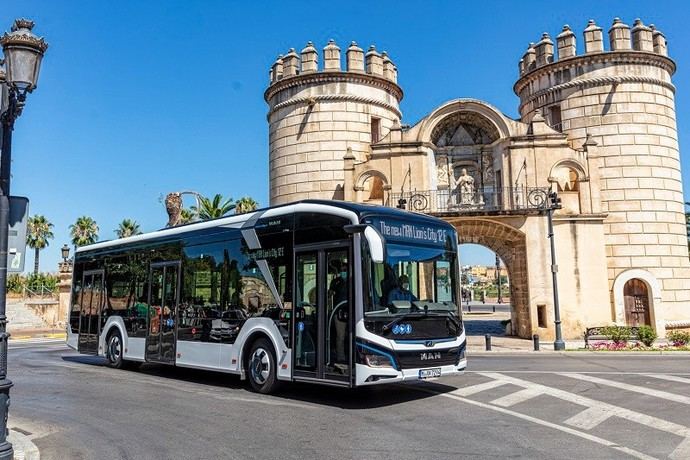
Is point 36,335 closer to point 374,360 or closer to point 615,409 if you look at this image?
point 374,360

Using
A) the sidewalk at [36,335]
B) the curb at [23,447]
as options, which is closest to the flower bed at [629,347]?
the curb at [23,447]

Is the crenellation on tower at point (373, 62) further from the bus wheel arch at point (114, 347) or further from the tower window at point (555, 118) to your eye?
the bus wheel arch at point (114, 347)

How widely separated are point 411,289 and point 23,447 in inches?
220

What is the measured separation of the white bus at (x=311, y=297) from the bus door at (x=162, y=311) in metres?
0.02

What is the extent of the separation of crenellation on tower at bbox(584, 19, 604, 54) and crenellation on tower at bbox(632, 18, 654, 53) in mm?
1635

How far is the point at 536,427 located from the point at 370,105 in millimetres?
22711

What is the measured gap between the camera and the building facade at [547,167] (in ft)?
76.6

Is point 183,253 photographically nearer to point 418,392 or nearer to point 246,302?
point 246,302

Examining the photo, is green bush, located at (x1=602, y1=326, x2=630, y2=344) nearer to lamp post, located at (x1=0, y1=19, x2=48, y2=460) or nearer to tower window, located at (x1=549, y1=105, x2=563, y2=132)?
tower window, located at (x1=549, y1=105, x2=563, y2=132)

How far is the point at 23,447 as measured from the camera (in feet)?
21.0

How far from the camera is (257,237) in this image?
34.3 feet

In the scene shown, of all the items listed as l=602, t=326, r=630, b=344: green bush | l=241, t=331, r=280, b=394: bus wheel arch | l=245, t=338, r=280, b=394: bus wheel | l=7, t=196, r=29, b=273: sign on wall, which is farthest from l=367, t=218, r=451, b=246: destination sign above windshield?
l=602, t=326, r=630, b=344: green bush

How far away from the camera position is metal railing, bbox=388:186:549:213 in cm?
2377

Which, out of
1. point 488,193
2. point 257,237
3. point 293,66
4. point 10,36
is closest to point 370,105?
point 293,66
